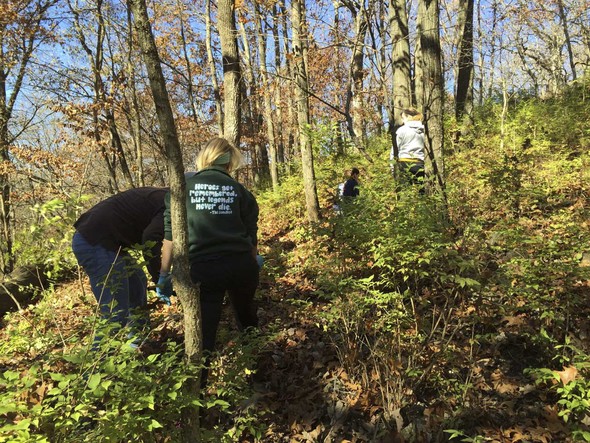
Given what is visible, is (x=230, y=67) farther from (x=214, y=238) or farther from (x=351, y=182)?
(x=214, y=238)

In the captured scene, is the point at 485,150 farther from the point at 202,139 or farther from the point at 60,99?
the point at 202,139

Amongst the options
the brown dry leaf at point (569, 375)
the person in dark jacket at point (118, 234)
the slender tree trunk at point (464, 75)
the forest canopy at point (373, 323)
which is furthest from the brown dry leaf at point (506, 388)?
the slender tree trunk at point (464, 75)

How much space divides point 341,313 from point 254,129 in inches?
609

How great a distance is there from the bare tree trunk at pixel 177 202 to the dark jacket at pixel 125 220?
48.5 inches

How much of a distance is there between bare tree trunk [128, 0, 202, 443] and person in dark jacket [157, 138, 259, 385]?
60cm

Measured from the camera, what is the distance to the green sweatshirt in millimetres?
2535

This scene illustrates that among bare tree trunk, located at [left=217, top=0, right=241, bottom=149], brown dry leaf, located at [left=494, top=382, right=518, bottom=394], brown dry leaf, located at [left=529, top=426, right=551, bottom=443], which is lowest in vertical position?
brown dry leaf, located at [left=529, top=426, right=551, bottom=443]

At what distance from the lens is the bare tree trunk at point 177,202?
5.83 ft

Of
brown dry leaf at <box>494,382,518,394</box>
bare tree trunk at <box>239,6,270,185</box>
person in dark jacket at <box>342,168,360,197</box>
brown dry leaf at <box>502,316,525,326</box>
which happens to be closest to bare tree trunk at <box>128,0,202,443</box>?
brown dry leaf at <box>494,382,518,394</box>

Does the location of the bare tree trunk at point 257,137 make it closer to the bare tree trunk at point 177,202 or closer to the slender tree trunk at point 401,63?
the slender tree trunk at point 401,63

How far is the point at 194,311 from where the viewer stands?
1907 millimetres

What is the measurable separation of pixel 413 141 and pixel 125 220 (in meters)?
4.11

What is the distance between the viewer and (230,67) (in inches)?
225

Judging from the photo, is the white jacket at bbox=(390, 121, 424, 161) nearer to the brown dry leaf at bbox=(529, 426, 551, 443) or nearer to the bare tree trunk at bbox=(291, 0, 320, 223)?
the bare tree trunk at bbox=(291, 0, 320, 223)
